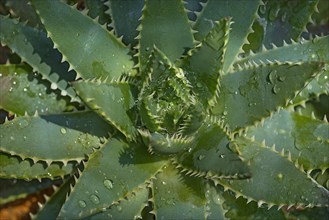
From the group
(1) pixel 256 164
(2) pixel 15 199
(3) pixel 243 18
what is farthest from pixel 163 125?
(2) pixel 15 199

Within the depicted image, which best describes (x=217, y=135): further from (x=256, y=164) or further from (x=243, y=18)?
(x=243, y=18)

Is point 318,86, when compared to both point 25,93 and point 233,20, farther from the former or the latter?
point 25,93

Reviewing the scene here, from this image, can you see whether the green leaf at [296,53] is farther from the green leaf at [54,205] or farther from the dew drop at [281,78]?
the green leaf at [54,205]

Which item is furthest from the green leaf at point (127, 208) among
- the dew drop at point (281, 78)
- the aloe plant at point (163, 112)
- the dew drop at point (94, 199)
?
the dew drop at point (281, 78)

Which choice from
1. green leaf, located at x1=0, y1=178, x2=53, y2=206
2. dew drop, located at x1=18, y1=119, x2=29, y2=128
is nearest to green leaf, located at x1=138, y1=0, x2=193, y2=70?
dew drop, located at x1=18, y1=119, x2=29, y2=128

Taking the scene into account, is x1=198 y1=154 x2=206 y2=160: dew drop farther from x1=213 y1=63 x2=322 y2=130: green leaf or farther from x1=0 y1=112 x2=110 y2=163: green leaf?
x1=0 y1=112 x2=110 y2=163: green leaf

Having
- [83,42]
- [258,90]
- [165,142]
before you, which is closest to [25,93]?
[83,42]
